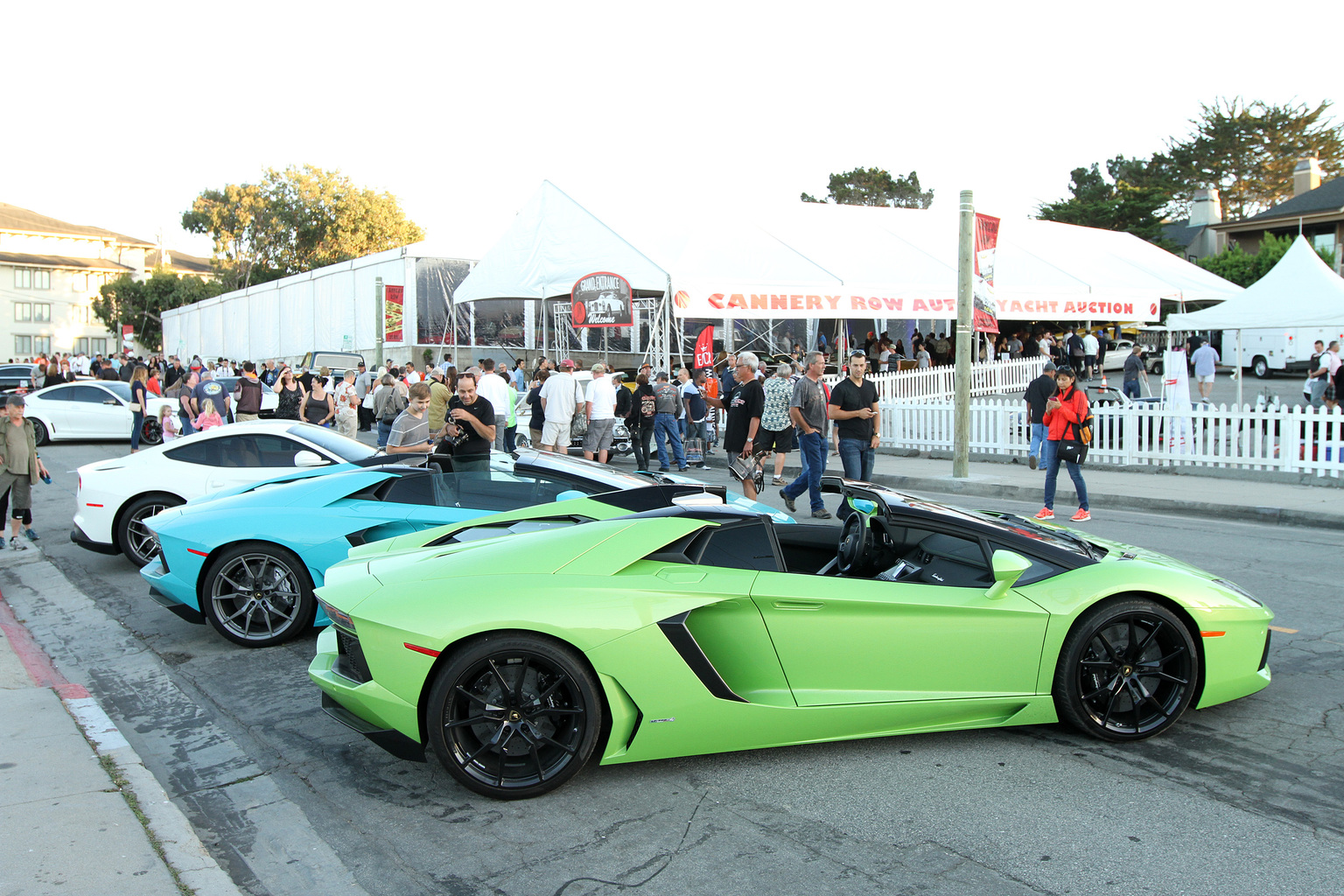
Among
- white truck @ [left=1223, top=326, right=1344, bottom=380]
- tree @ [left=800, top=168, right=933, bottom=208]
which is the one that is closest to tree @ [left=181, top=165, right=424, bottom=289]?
tree @ [left=800, top=168, right=933, bottom=208]

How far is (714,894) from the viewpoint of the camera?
3.29 metres

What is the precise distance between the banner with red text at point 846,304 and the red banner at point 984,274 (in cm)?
826

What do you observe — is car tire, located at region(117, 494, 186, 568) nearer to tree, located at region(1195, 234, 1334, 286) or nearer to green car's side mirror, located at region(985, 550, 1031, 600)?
green car's side mirror, located at region(985, 550, 1031, 600)

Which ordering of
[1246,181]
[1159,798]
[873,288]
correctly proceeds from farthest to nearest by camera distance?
[1246,181] < [873,288] < [1159,798]

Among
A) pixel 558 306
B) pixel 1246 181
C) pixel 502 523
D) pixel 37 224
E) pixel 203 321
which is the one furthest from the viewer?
pixel 37 224

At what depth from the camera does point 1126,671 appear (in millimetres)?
4461

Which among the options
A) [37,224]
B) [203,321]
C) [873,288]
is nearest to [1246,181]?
[873,288]

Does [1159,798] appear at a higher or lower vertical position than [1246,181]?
lower

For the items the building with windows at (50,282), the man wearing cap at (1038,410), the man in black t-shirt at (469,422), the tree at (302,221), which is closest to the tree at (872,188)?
the tree at (302,221)

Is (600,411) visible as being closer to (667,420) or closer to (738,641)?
(667,420)

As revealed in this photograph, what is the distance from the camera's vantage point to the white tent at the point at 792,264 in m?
23.3

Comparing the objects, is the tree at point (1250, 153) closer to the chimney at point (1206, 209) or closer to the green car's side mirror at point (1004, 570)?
the chimney at point (1206, 209)

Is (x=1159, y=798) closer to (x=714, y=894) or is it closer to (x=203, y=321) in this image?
(x=714, y=894)

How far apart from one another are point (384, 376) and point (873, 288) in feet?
44.4
